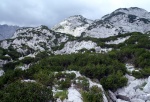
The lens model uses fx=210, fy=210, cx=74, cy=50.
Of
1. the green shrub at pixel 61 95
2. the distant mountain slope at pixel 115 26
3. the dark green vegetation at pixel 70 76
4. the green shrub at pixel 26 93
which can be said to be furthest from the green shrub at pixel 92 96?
the distant mountain slope at pixel 115 26

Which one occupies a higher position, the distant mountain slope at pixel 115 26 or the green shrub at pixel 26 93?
the distant mountain slope at pixel 115 26

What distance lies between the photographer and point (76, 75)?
76.3 feet

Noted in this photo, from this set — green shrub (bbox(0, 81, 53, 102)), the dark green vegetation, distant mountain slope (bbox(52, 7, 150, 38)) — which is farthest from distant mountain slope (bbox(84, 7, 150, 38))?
green shrub (bbox(0, 81, 53, 102))

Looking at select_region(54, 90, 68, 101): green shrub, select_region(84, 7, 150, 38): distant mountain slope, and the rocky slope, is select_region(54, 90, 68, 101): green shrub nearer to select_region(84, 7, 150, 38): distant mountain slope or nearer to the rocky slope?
the rocky slope

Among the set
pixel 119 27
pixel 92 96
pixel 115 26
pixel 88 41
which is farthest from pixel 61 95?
pixel 115 26

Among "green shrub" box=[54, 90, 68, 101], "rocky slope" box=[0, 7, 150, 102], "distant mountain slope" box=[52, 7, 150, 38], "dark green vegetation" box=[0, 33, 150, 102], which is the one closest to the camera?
"dark green vegetation" box=[0, 33, 150, 102]

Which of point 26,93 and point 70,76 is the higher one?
point 70,76

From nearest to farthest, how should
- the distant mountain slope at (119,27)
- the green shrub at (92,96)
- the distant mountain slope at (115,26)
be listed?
the green shrub at (92,96), the distant mountain slope at (119,27), the distant mountain slope at (115,26)

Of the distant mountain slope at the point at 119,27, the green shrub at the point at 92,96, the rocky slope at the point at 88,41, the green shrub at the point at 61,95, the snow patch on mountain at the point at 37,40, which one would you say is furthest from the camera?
the distant mountain slope at the point at 119,27

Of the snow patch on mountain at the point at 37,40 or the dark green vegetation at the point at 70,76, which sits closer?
the dark green vegetation at the point at 70,76

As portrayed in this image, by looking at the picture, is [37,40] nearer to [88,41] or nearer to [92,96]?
[88,41]

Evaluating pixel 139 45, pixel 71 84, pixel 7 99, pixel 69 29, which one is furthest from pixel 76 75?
pixel 69 29

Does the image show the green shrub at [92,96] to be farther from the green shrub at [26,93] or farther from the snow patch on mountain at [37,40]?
the snow patch on mountain at [37,40]

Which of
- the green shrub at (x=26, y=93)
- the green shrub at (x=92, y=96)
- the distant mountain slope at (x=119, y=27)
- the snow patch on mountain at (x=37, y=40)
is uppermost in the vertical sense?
the distant mountain slope at (x=119, y=27)
